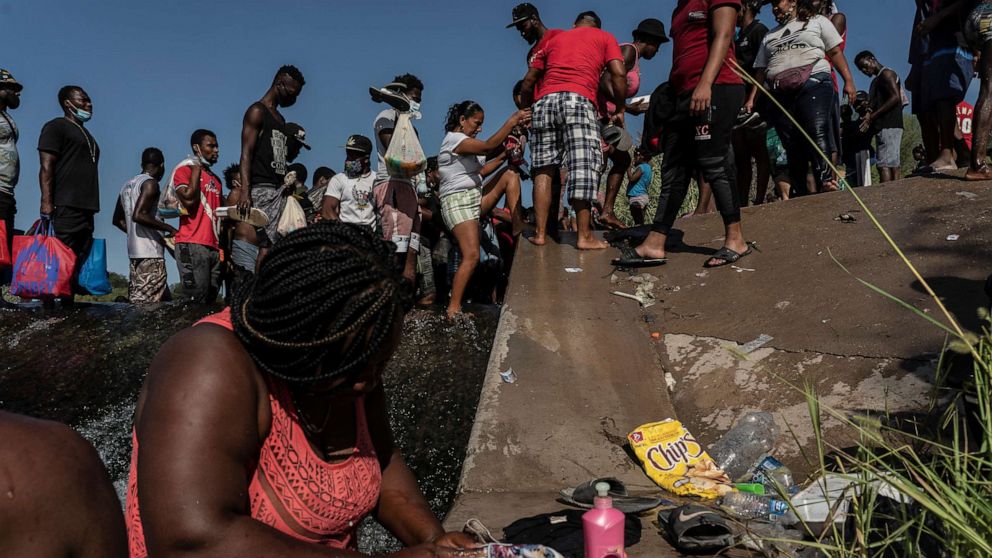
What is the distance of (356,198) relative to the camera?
746 cm

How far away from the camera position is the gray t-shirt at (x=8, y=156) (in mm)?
7004

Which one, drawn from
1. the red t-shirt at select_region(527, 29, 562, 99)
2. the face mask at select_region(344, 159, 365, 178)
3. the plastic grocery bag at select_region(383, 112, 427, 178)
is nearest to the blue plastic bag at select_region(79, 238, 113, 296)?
the face mask at select_region(344, 159, 365, 178)

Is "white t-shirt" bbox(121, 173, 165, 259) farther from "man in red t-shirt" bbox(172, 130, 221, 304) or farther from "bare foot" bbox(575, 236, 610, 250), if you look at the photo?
"bare foot" bbox(575, 236, 610, 250)

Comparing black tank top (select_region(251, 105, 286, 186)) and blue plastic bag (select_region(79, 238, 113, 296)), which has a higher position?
black tank top (select_region(251, 105, 286, 186))

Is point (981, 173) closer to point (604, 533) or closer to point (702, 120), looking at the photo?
point (702, 120)

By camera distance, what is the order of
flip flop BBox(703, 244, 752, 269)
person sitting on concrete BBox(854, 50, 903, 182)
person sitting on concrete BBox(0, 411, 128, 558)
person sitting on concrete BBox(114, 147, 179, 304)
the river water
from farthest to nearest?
1. person sitting on concrete BBox(854, 50, 903, 182)
2. person sitting on concrete BBox(114, 147, 179, 304)
3. flip flop BBox(703, 244, 752, 269)
4. the river water
5. person sitting on concrete BBox(0, 411, 128, 558)

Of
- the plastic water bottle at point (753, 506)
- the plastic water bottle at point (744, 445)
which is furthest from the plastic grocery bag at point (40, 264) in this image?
the plastic water bottle at point (753, 506)

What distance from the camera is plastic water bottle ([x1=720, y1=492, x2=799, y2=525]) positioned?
3.04 meters

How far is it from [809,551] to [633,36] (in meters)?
6.51

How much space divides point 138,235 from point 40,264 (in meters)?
0.96

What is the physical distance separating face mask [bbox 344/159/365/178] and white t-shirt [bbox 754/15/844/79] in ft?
12.7

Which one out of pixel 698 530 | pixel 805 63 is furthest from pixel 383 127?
pixel 698 530

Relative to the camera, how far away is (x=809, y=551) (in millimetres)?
2480

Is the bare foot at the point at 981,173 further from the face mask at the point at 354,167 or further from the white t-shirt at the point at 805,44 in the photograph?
the face mask at the point at 354,167
